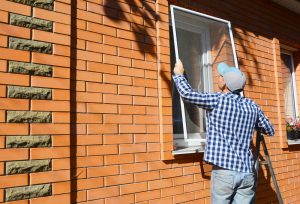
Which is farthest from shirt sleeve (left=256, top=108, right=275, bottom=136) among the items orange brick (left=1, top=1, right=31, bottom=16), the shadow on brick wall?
orange brick (left=1, top=1, right=31, bottom=16)

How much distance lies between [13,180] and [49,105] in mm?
556

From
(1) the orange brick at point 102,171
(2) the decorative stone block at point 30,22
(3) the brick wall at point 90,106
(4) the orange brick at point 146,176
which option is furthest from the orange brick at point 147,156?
(2) the decorative stone block at point 30,22

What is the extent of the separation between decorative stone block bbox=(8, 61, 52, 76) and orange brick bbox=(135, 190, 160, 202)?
1301 millimetres

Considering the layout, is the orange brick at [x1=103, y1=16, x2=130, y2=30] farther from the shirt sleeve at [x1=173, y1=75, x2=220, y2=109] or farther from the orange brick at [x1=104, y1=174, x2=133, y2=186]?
the orange brick at [x1=104, y1=174, x2=133, y2=186]

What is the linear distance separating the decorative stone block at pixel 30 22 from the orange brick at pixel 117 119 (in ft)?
2.72

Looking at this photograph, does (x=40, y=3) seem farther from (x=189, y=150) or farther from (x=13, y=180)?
(x=189, y=150)

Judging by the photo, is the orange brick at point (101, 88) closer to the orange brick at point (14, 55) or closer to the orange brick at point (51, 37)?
the orange brick at point (51, 37)

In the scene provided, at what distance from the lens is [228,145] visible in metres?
2.97

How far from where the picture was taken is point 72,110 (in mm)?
2787

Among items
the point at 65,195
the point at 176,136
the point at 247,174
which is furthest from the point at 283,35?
the point at 65,195

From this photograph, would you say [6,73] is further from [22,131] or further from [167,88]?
[167,88]

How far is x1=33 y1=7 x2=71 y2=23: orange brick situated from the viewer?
2.61 meters

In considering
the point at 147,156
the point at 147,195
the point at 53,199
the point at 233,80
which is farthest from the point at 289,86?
the point at 53,199

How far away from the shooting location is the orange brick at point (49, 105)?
2525mm
